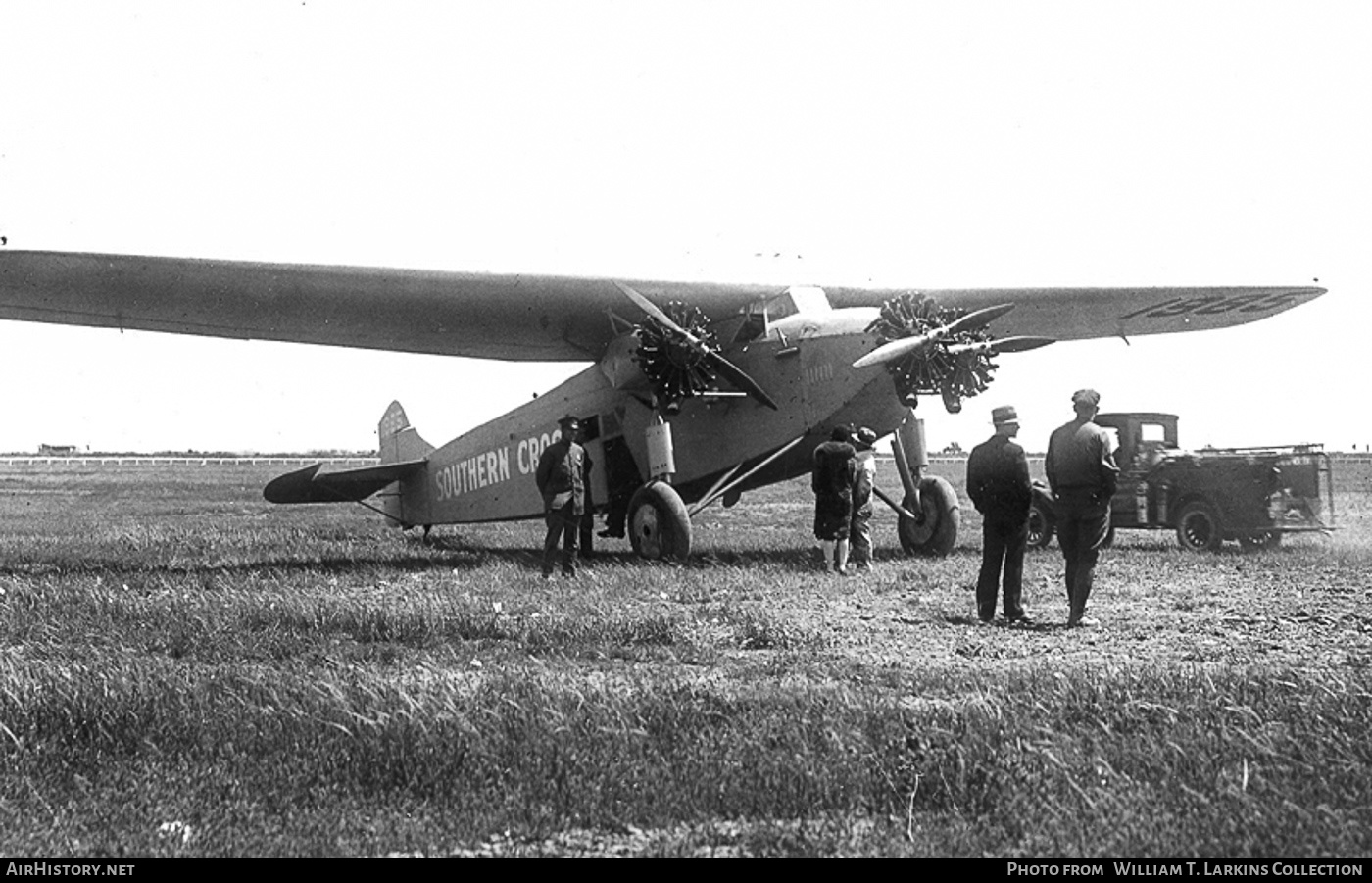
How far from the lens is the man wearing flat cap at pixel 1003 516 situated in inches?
327

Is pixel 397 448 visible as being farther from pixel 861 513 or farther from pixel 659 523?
pixel 861 513

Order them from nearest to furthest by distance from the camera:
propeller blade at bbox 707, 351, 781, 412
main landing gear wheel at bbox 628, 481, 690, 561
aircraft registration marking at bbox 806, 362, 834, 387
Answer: aircraft registration marking at bbox 806, 362, 834, 387
main landing gear wheel at bbox 628, 481, 690, 561
propeller blade at bbox 707, 351, 781, 412

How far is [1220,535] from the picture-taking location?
47.8 ft

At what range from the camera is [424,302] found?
44.3 ft

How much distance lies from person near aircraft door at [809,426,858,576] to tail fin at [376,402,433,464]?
8.90 meters

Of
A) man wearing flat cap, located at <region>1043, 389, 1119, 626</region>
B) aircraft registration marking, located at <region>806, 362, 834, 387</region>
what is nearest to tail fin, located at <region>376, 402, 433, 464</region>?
aircraft registration marking, located at <region>806, 362, 834, 387</region>

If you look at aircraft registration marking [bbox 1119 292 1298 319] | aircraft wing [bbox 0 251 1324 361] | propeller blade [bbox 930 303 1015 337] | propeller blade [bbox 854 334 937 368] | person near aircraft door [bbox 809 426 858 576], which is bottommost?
person near aircraft door [bbox 809 426 858 576]

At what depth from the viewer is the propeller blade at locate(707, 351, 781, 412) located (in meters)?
13.3

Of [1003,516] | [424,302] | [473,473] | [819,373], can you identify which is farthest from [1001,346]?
[473,473]

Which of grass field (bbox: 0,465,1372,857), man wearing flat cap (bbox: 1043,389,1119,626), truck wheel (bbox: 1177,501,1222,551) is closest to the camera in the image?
grass field (bbox: 0,465,1372,857)

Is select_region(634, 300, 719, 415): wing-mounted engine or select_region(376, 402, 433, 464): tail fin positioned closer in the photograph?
select_region(634, 300, 719, 415): wing-mounted engine

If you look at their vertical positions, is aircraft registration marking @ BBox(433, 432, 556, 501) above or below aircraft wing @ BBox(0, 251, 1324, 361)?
below

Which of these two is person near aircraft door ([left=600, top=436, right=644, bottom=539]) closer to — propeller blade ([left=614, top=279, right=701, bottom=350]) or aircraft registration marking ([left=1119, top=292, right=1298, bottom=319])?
propeller blade ([left=614, top=279, right=701, bottom=350])

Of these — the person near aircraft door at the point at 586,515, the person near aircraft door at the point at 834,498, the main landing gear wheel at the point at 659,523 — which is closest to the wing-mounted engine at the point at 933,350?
the person near aircraft door at the point at 834,498
